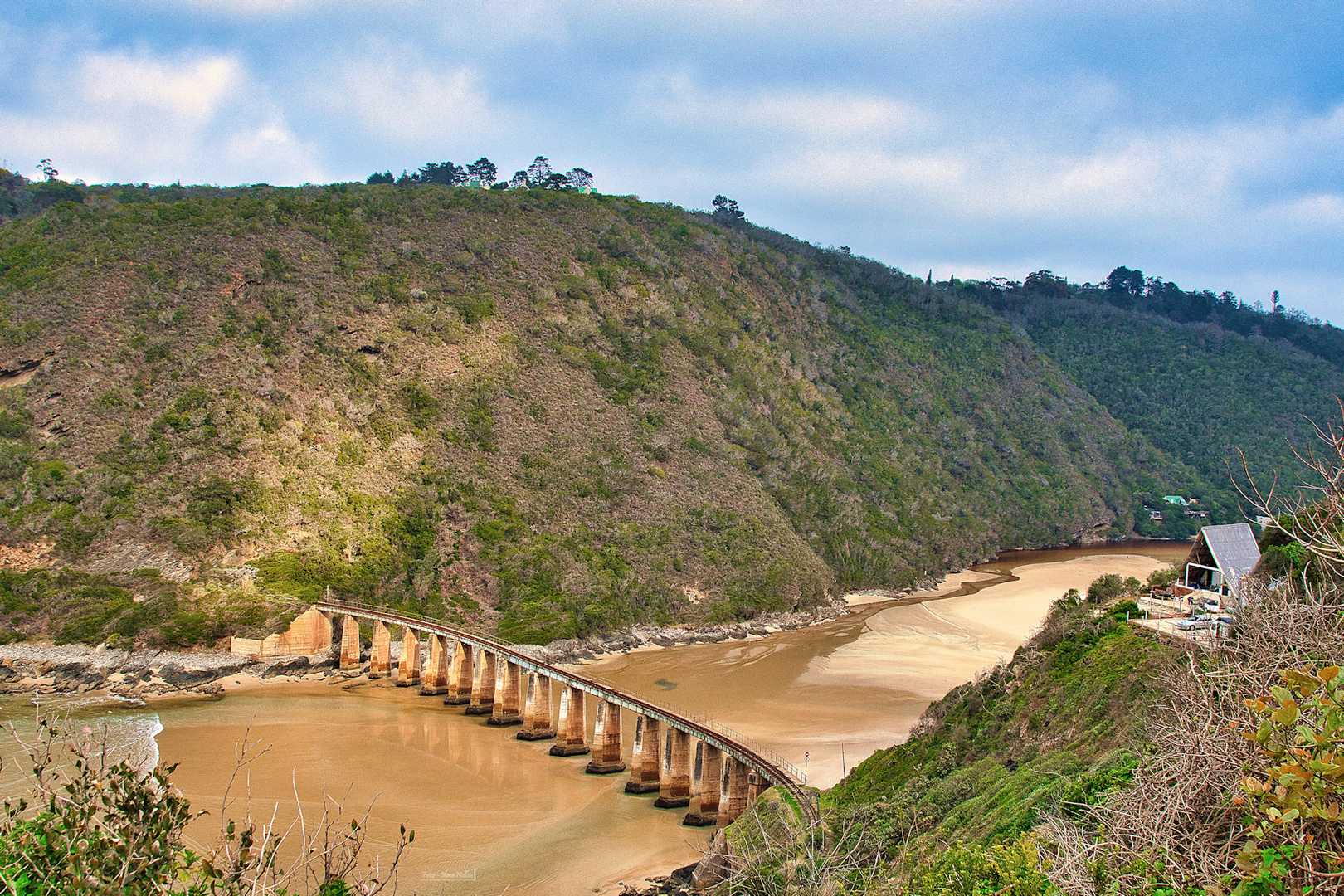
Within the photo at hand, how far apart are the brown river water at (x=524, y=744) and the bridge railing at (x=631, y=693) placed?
860 millimetres

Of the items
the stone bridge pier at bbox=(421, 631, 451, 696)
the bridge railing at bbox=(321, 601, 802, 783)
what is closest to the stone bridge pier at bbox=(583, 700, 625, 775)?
the bridge railing at bbox=(321, 601, 802, 783)

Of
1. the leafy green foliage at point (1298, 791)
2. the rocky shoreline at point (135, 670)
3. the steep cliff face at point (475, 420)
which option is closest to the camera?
the leafy green foliage at point (1298, 791)

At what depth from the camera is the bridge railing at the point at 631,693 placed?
1391 inches

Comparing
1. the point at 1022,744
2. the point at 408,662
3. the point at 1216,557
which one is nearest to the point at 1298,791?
the point at 1022,744

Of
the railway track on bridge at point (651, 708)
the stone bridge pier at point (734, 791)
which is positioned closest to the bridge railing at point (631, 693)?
the railway track on bridge at point (651, 708)

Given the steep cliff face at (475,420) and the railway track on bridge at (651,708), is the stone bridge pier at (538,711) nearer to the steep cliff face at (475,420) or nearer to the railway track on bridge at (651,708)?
the railway track on bridge at (651,708)

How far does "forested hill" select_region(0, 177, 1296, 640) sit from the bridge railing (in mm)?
1707

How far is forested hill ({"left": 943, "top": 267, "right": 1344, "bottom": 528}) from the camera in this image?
134 meters

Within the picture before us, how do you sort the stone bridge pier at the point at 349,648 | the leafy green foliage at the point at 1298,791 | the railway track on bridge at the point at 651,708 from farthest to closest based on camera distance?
1. the stone bridge pier at the point at 349,648
2. the railway track on bridge at the point at 651,708
3. the leafy green foliage at the point at 1298,791

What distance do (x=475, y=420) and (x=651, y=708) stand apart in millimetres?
43187

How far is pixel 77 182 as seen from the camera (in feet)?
361

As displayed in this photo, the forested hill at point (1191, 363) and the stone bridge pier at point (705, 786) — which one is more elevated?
the forested hill at point (1191, 363)

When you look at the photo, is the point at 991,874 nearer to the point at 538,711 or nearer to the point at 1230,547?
the point at 1230,547

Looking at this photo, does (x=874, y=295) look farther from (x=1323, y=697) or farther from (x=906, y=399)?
(x=1323, y=697)
